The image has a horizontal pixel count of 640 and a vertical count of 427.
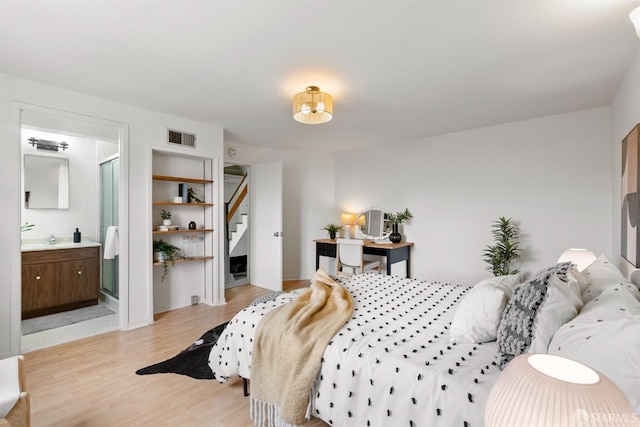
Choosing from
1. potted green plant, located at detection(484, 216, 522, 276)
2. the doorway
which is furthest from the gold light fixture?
the doorway

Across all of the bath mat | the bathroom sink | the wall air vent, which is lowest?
the bath mat

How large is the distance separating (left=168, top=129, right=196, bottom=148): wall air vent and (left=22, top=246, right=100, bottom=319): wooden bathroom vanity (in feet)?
6.10

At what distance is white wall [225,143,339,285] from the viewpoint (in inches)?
213

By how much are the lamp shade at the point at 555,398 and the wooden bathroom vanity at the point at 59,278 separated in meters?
4.66

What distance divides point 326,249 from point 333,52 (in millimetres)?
3299

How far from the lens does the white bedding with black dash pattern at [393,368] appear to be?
115 cm

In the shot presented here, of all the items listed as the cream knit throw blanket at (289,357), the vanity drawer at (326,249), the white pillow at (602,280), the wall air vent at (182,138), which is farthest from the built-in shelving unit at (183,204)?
the white pillow at (602,280)

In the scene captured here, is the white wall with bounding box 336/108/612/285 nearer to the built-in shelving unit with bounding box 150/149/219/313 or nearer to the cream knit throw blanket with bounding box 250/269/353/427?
the built-in shelving unit with bounding box 150/149/219/313

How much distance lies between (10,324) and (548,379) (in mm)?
3686

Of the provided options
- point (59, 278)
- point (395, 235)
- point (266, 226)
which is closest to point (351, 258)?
point (395, 235)

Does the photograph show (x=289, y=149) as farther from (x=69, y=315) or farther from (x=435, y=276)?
(x=69, y=315)

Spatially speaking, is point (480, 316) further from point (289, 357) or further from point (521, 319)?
point (289, 357)

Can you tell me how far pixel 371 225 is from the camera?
5.11 metres

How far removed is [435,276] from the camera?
4.38m
